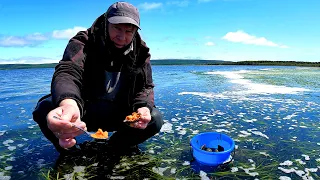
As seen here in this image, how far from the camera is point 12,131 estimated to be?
6430 mm

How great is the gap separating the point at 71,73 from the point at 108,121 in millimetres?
1322

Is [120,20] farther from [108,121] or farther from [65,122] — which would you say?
[108,121]

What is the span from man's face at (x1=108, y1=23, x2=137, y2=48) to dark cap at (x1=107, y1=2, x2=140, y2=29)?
0.13 meters

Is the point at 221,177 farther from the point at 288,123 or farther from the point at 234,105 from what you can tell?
the point at 234,105

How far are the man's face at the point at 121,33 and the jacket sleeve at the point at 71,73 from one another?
0.50m

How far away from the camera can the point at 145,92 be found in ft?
14.9

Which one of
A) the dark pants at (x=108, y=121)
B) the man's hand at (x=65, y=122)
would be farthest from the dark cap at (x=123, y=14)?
the dark pants at (x=108, y=121)

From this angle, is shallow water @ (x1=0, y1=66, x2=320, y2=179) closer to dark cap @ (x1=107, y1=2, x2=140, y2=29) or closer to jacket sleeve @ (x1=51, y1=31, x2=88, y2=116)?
jacket sleeve @ (x1=51, y1=31, x2=88, y2=116)

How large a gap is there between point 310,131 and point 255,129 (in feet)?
4.29

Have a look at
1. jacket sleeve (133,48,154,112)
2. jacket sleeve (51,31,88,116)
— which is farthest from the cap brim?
jacket sleeve (133,48,154,112)

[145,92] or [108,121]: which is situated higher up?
[145,92]

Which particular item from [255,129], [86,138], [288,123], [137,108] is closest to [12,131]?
[86,138]

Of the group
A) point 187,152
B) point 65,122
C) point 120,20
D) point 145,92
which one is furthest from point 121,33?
point 187,152

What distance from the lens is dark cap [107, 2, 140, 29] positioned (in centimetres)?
348
